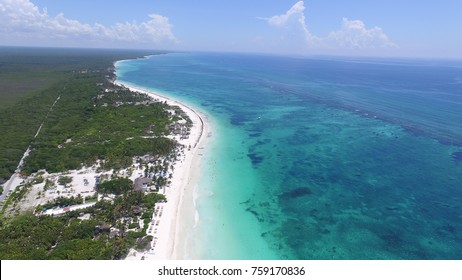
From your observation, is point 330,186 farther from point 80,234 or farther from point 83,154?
point 83,154

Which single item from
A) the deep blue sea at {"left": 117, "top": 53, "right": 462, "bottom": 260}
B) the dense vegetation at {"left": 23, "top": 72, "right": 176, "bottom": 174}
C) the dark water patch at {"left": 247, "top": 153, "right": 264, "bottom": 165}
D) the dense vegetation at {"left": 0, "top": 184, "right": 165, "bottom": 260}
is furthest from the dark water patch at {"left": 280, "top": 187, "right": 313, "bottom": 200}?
the dense vegetation at {"left": 23, "top": 72, "right": 176, "bottom": 174}

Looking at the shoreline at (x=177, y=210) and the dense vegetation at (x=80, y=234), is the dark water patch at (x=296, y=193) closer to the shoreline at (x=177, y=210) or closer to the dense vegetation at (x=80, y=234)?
the shoreline at (x=177, y=210)

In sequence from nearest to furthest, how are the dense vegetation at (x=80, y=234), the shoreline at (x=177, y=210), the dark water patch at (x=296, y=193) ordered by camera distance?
the dense vegetation at (x=80, y=234) → the shoreline at (x=177, y=210) → the dark water patch at (x=296, y=193)

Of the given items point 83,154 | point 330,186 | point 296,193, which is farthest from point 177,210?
point 83,154

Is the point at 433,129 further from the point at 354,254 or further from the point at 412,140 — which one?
the point at 354,254

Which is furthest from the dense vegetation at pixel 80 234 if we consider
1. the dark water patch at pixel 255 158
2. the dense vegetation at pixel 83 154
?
the dark water patch at pixel 255 158

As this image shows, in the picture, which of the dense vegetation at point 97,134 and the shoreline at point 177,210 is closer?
the shoreline at point 177,210

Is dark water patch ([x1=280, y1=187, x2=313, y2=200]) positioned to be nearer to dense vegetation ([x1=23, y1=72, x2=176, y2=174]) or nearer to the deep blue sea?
the deep blue sea

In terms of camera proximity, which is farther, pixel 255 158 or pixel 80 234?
pixel 255 158
